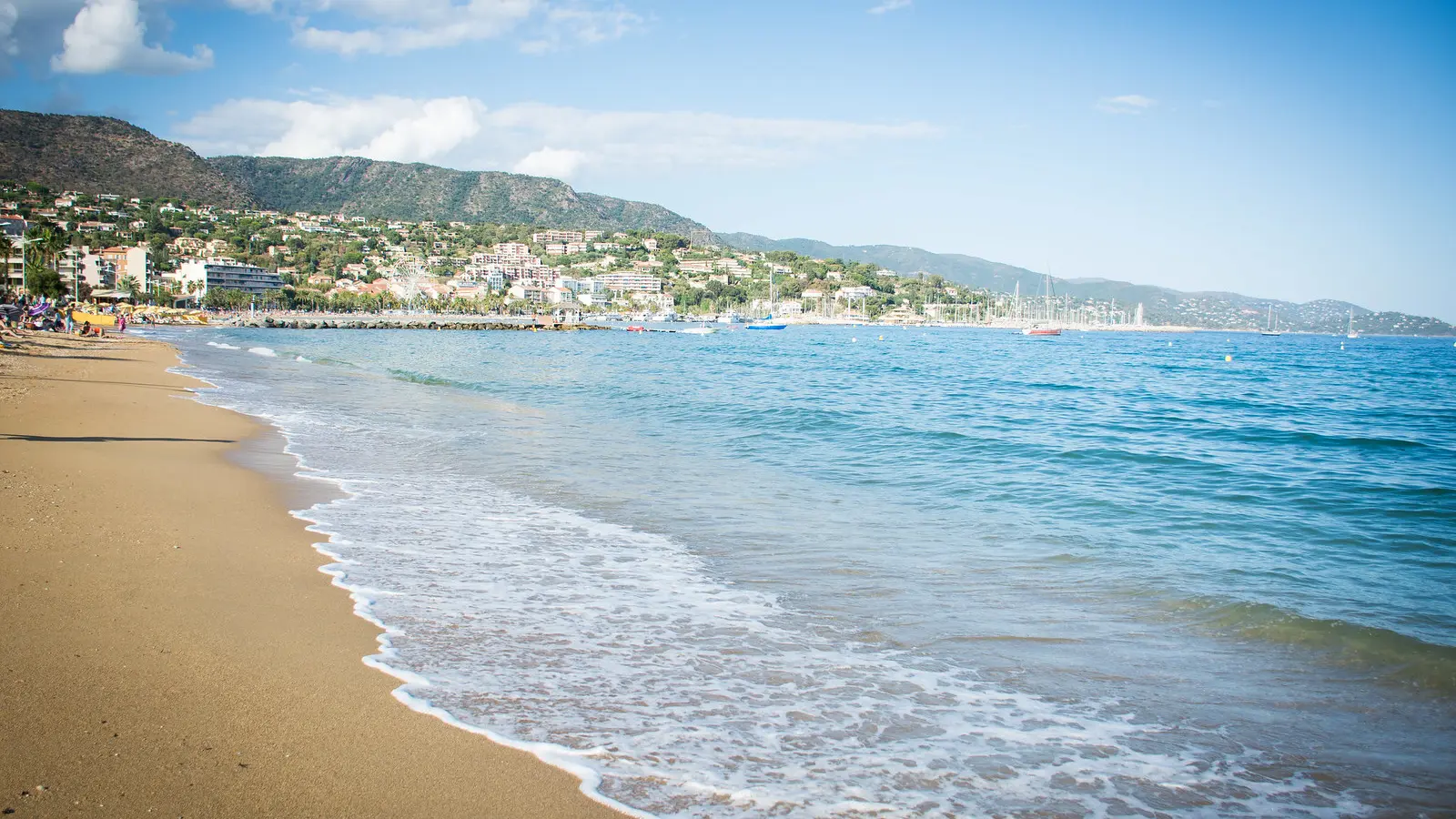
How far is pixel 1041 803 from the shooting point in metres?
3.19

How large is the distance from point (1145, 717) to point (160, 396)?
19350mm

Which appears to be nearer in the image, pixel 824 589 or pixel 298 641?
pixel 298 641

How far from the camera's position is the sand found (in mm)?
2871

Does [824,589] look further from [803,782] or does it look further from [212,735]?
[212,735]

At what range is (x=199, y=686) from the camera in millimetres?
3674

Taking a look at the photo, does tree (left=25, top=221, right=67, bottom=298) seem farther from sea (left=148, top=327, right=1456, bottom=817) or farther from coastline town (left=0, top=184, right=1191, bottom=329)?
sea (left=148, top=327, right=1456, bottom=817)

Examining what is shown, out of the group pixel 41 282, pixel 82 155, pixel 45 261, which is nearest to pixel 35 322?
pixel 41 282

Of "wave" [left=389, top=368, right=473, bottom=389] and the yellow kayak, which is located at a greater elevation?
the yellow kayak

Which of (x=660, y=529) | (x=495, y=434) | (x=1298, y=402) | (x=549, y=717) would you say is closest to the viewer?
(x=549, y=717)

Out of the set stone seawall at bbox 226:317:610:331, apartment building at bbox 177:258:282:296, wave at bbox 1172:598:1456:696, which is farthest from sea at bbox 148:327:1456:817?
apartment building at bbox 177:258:282:296

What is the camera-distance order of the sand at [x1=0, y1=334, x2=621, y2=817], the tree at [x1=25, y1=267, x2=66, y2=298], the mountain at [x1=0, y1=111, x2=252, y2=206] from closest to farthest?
the sand at [x1=0, y1=334, x2=621, y2=817] → the tree at [x1=25, y1=267, x2=66, y2=298] → the mountain at [x1=0, y1=111, x2=252, y2=206]

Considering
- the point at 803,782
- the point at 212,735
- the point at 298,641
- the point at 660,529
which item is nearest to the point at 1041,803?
the point at 803,782

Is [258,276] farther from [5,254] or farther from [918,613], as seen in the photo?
[918,613]

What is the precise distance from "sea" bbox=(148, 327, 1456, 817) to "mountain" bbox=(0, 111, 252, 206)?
220m
